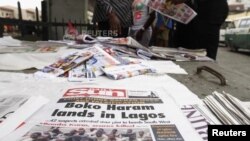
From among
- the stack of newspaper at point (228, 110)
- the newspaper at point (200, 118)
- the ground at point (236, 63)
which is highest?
the stack of newspaper at point (228, 110)

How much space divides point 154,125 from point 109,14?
1.88m

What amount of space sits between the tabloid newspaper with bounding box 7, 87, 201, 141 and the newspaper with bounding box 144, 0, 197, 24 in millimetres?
1118

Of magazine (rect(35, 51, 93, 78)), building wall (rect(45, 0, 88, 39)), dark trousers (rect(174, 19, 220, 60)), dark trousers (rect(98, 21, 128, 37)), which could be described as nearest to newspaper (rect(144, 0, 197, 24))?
dark trousers (rect(174, 19, 220, 60))

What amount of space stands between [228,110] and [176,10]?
4.32 ft

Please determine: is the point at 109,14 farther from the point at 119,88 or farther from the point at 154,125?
the point at 154,125

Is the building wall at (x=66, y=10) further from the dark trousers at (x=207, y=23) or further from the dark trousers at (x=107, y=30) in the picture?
the dark trousers at (x=207, y=23)

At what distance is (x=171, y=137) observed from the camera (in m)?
0.70

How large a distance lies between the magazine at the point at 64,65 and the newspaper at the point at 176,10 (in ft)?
2.47

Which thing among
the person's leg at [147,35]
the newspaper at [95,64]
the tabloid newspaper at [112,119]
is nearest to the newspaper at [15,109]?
the tabloid newspaper at [112,119]

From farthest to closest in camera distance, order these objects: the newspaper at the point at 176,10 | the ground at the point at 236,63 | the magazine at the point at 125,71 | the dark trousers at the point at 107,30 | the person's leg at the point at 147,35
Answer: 1. the ground at the point at 236,63
2. the person's leg at the point at 147,35
3. the dark trousers at the point at 107,30
4. the newspaper at the point at 176,10
5. the magazine at the point at 125,71

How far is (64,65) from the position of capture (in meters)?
1.46

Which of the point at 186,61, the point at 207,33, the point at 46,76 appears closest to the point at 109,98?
the point at 46,76

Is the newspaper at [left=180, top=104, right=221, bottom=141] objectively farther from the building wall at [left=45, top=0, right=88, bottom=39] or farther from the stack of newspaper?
the building wall at [left=45, top=0, right=88, bottom=39]

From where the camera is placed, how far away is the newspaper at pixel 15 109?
0.74 meters
